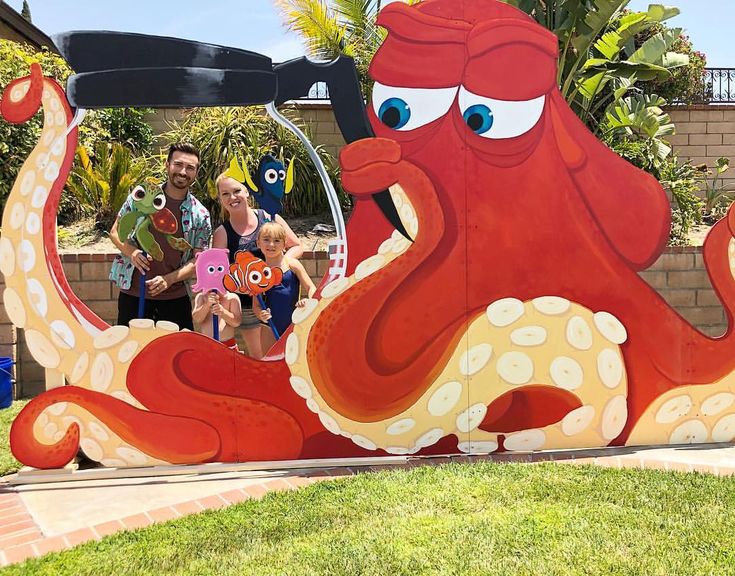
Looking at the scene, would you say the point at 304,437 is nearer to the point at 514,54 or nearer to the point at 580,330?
the point at 580,330

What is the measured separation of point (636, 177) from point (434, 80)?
5.76 ft

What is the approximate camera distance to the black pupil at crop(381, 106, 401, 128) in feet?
15.1

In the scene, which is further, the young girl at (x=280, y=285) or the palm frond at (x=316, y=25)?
the palm frond at (x=316, y=25)

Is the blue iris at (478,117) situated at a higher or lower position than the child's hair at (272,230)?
higher

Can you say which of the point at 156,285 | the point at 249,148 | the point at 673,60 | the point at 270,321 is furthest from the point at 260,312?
the point at 673,60

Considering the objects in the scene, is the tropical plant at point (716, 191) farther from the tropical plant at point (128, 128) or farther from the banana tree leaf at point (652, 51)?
the tropical plant at point (128, 128)

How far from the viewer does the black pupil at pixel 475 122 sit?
4.72 meters

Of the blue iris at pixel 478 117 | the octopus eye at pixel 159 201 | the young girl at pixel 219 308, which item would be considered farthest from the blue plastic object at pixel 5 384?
the blue iris at pixel 478 117

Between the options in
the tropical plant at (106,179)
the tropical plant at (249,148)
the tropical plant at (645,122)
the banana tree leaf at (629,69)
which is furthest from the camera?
the banana tree leaf at (629,69)

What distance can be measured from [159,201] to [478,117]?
97.4 inches

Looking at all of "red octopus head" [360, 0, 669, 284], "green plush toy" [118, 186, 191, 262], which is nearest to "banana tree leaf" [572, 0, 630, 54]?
"red octopus head" [360, 0, 669, 284]

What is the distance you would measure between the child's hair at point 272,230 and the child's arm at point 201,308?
0.60m

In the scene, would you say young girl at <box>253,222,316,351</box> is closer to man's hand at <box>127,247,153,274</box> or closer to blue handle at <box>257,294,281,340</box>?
blue handle at <box>257,294,281,340</box>

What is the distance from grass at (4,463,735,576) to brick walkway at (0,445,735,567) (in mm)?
218
